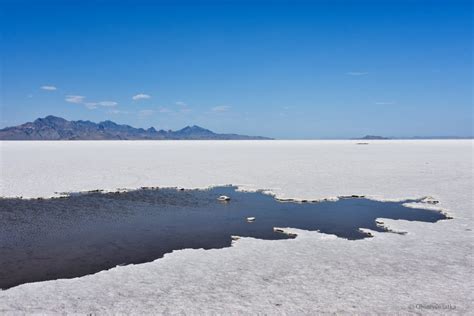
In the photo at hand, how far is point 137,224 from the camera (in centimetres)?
1424

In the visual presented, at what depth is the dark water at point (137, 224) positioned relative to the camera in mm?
10289

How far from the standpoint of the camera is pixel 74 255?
10.7 meters

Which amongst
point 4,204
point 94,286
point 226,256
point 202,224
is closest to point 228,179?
point 202,224

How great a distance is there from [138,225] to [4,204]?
761 centimetres

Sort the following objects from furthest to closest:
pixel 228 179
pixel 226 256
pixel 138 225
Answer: pixel 228 179, pixel 138 225, pixel 226 256

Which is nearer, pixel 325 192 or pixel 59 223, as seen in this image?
pixel 59 223

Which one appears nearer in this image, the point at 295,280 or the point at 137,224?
the point at 295,280

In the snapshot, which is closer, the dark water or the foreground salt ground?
the foreground salt ground

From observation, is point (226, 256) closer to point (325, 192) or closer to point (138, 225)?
point (138, 225)

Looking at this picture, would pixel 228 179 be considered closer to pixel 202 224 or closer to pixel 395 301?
pixel 202 224

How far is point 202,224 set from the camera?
14.2 meters

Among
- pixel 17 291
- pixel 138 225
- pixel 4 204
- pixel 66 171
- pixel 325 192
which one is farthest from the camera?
pixel 66 171

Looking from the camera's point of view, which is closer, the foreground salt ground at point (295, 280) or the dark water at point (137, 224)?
the foreground salt ground at point (295, 280)

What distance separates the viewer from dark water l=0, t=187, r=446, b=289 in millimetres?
10289
